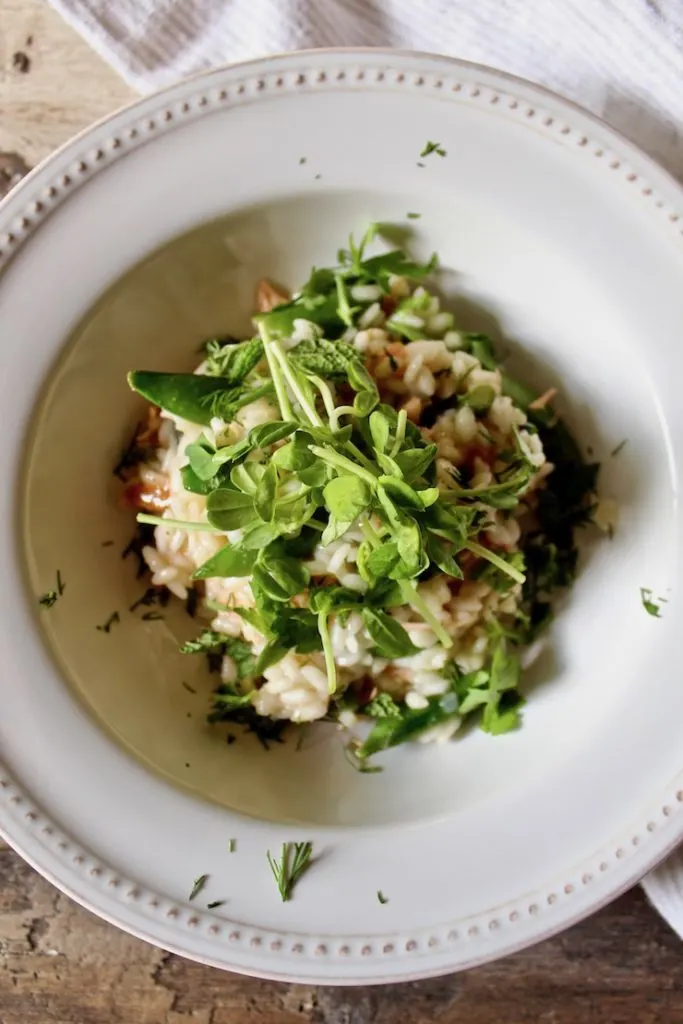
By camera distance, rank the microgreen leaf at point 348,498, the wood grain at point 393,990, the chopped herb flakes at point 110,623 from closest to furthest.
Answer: the microgreen leaf at point 348,498 < the chopped herb flakes at point 110,623 < the wood grain at point 393,990

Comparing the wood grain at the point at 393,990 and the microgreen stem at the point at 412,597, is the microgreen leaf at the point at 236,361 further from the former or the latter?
the wood grain at the point at 393,990

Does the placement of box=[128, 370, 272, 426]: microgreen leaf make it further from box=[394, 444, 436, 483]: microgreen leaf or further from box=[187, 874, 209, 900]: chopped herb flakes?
box=[187, 874, 209, 900]: chopped herb flakes

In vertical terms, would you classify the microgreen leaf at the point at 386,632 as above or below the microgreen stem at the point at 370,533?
below

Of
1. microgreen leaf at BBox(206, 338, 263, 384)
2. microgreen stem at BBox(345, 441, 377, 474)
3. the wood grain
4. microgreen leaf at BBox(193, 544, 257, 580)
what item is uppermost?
microgreen stem at BBox(345, 441, 377, 474)

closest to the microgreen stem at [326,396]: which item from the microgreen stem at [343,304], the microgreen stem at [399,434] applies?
the microgreen stem at [399,434]

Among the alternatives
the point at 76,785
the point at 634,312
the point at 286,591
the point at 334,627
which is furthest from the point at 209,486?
the point at 634,312

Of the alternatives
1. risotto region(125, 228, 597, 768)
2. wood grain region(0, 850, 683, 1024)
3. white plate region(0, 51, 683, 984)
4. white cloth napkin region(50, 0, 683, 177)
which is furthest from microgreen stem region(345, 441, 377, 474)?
wood grain region(0, 850, 683, 1024)
